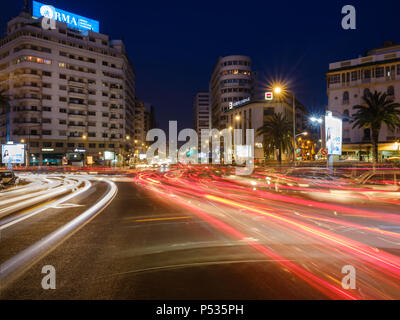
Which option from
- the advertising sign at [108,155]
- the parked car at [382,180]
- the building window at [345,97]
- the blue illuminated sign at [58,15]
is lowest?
the parked car at [382,180]

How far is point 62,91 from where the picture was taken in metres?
73.7

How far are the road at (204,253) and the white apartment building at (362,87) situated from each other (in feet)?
161

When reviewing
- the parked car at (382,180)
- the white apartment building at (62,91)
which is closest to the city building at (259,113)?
the white apartment building at (62,91)

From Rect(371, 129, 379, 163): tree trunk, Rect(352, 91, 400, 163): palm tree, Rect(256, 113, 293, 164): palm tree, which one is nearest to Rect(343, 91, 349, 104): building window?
Rect(256, 113, 293, 164): palm tree

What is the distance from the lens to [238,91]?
309ft

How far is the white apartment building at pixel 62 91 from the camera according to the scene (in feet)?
225

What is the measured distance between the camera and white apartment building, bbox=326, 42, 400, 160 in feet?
171

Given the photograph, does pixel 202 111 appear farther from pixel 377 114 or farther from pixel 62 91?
pixel 377 114

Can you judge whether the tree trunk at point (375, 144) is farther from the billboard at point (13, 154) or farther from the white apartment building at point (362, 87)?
the billboard at point (13, 154)

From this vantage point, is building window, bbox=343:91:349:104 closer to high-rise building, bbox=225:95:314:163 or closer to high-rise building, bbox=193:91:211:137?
high-rise building, bbox=225:95:314:163

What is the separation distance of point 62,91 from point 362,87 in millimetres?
70388
